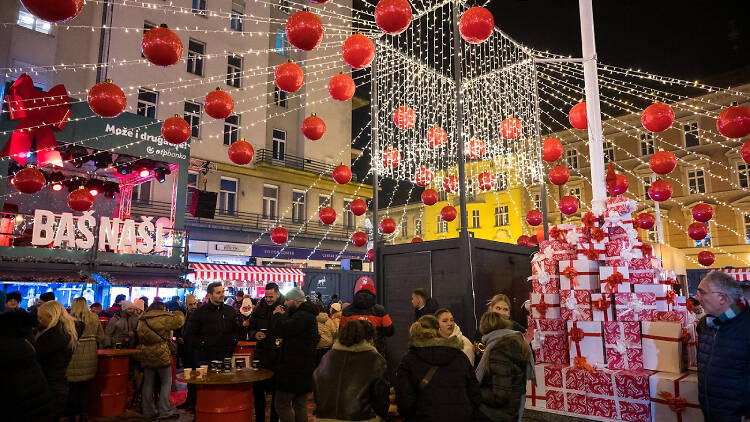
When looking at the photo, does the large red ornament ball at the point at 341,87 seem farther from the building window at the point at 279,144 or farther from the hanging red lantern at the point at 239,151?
the building window at the point at 279,144

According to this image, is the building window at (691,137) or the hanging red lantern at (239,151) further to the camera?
the building window at (691,137)

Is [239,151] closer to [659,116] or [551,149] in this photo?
[551,149]

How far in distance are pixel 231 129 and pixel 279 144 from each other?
2925 millimetres

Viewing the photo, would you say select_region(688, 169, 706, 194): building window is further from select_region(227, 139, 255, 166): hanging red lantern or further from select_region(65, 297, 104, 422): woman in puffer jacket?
select_region(65, 297, 104, 422): woman in puffer jacket

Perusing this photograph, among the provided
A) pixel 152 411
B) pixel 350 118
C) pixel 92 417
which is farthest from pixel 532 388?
pixel 350 118

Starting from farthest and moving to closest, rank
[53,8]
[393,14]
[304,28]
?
[304,28] < [393,14] < [53,8]

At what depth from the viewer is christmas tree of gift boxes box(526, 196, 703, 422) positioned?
4918 mm

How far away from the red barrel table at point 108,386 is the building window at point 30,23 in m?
15.0

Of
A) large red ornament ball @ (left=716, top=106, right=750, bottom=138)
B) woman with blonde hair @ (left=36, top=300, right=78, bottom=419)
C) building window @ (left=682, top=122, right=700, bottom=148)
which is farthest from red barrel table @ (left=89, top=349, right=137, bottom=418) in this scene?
building window @ (left=682, top=122, right=700, bottom=148)

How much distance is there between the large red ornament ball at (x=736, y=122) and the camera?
7020mm

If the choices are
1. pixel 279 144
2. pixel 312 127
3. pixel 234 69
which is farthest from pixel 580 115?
pixel 234 69

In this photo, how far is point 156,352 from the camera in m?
6.67

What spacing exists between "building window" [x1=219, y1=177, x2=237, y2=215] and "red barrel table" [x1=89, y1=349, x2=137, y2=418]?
14384 millimetres

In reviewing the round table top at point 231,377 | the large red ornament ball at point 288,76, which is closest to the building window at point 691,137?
the large red ornament ball at point 288,76
